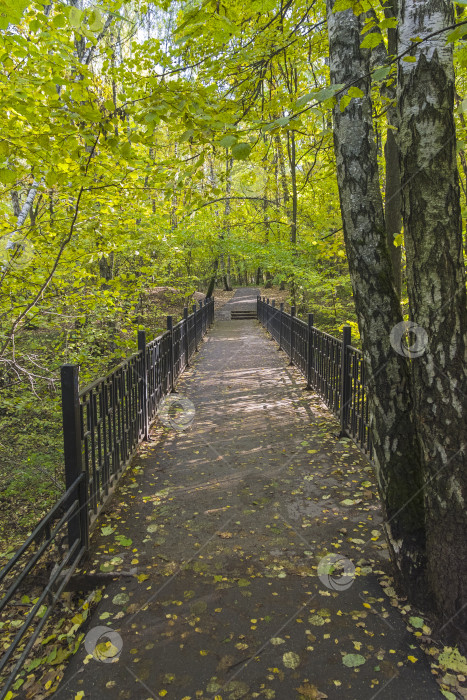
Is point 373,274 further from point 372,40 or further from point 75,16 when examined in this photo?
point 75,16

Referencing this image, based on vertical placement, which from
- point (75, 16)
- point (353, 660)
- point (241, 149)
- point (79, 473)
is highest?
point (75, 16)

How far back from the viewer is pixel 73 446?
307 centimetres

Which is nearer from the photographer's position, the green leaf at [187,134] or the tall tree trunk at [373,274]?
the green leaf at [187,134]

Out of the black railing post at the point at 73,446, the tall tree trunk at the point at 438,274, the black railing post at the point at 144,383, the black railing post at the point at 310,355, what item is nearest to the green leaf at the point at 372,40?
the tall tree trunk at the point at 438,274

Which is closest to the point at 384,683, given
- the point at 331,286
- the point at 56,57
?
the point at 56,57

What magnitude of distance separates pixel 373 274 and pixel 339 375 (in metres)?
3.43

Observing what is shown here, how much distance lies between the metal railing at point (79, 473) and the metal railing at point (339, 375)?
2567 mm

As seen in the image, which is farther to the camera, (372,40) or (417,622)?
(417,622)

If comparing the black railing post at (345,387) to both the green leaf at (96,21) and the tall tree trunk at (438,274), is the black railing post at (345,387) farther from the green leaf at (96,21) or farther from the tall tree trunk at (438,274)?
the green leaf at (96,21)

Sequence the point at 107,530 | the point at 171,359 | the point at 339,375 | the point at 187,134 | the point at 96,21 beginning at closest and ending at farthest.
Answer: the point at 96,21 < the point at 187,134 < the point at 107,530 < the point at 339,375 < the point at 171,359

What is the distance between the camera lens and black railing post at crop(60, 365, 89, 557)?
2.99 metres

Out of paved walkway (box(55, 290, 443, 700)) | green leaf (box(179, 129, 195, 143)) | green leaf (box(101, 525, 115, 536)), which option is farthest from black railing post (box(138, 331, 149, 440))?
green leaf (box(179, 129, 195, 143))

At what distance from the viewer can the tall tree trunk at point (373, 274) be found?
2.81m

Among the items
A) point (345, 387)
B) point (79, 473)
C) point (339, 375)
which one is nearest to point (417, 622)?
point (79, 473)
